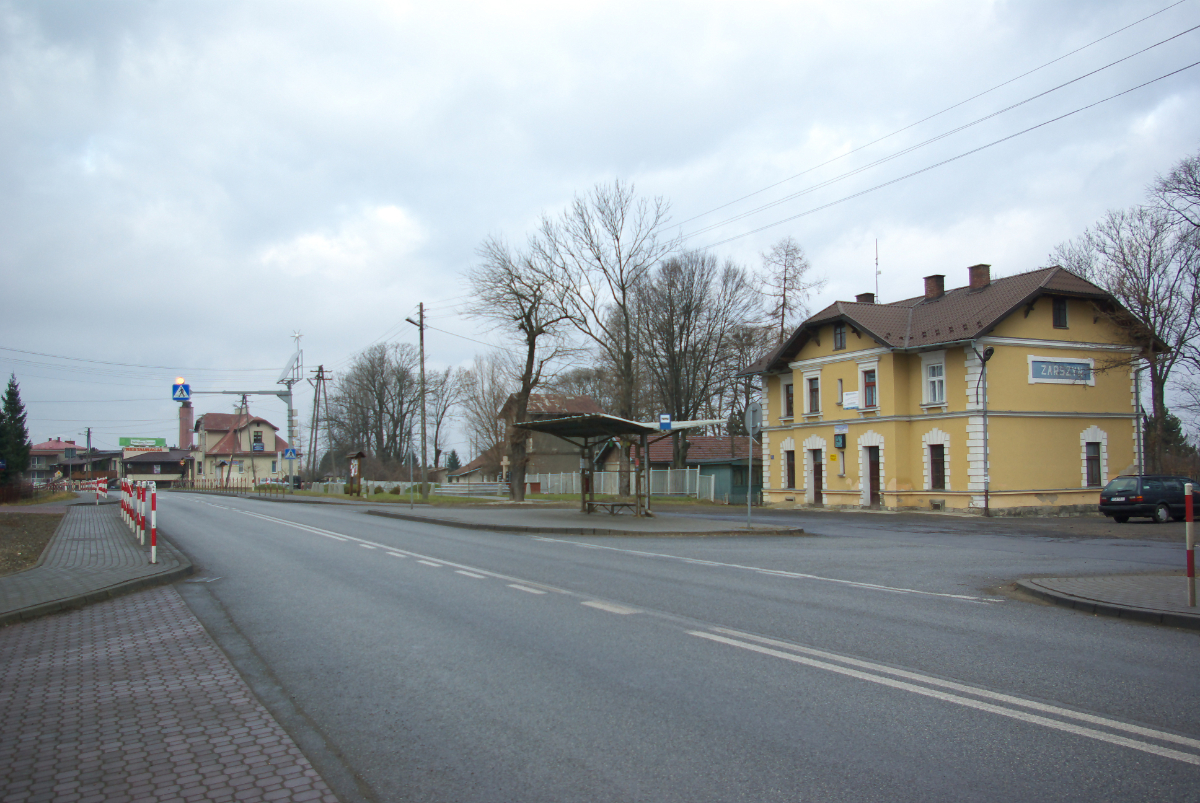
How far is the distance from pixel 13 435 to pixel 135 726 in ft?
191

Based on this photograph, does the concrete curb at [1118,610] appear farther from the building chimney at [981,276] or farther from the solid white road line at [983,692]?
the building chimney at [981,276]

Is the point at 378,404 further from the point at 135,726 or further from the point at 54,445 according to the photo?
the point at 54,445

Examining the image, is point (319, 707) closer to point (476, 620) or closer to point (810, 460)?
point (476, 620)

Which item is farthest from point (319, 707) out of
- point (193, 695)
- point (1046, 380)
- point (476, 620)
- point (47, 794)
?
point (1046, 380)

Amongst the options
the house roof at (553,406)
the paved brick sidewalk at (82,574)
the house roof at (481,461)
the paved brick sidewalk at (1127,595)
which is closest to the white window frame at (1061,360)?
the paved brick sidewalk at (1127,595)

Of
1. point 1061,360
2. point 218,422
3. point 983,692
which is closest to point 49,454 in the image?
point 218,422

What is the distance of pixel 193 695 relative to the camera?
5.63 meters

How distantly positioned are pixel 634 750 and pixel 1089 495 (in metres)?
34.5

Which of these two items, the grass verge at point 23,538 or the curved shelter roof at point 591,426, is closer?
the grass verge at point 23,538

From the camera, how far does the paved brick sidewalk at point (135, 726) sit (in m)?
3.98

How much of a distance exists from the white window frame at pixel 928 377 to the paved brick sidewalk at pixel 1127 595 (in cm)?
2251

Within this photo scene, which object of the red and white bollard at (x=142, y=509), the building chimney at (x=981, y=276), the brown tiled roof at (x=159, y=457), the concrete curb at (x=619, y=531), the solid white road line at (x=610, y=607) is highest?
the building chimney at (x=981, y=276)

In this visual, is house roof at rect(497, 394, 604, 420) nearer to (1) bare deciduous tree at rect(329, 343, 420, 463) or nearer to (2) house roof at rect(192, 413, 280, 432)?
(1) bare deciduous tree at rect(329, 343, 420, 463)

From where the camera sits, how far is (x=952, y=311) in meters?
33.5
